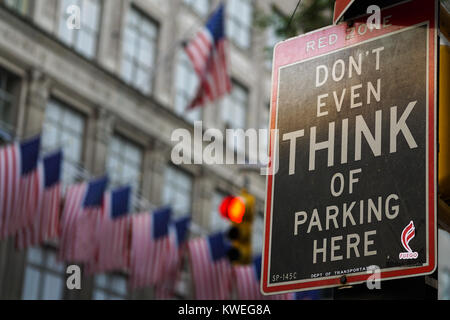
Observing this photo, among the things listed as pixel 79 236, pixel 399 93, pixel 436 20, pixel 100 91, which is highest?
pixel 100 91

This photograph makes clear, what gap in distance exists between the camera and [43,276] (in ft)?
91.7

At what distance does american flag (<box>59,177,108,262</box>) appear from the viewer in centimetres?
2283

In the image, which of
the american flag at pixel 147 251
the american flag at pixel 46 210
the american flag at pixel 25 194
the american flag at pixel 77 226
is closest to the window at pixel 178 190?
the american flag at pixel 147 251

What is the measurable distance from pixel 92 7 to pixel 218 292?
12.4 metres

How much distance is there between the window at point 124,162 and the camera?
3195 centimetres

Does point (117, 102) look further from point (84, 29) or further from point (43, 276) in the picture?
point (43, 276)

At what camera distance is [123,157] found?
32906mm

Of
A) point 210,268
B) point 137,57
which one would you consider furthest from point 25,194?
point 137,57

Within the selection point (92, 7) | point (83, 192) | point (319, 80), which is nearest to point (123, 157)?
point (92, 7)

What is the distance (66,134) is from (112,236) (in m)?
7.19

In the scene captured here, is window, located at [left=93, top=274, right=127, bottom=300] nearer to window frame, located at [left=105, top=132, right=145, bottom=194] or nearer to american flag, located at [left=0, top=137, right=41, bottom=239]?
window frame, located at [left=105, top=132, right=145, bottom=194]

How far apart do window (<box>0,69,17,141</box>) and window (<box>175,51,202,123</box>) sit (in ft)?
28.0

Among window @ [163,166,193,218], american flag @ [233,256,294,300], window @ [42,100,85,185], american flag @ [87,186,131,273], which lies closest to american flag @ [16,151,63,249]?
american flag @ [87,186,131,273]

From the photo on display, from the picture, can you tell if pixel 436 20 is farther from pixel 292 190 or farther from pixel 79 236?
pixel 79 236
